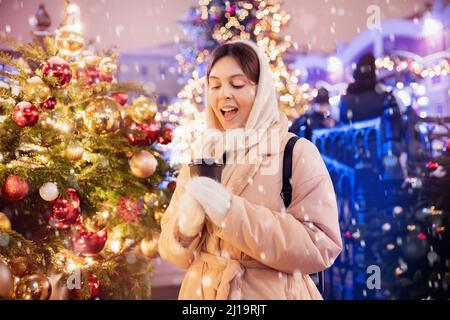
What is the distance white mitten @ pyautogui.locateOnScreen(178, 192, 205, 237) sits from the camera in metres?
1.82

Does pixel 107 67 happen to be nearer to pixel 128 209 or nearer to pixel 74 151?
pixel 74 151

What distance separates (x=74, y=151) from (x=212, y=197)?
1.31 meters

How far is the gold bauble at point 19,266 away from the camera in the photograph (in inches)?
104

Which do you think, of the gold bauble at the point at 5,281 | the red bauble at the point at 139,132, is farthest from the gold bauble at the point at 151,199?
the gold bauble at the point at 5,281

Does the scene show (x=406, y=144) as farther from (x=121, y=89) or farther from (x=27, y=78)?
(x=27, y=78)

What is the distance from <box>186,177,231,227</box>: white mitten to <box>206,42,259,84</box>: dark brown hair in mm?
551

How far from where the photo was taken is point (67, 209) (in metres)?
2.69

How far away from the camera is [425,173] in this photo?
483cm

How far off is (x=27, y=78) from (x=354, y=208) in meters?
4.37

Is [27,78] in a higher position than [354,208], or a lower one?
higher

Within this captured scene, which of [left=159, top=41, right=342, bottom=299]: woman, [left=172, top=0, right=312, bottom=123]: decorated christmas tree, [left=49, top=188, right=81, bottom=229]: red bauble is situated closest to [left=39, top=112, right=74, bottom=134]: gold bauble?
[left=49, top=188, right=81, bottom=229]: red bauble

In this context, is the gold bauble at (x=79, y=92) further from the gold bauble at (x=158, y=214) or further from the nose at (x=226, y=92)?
the nose at (x=226, y=92)

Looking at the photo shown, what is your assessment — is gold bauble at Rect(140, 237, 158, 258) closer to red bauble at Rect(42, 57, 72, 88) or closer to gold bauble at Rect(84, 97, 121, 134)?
gold bauble at Rect(84, 97, 121, 134)
